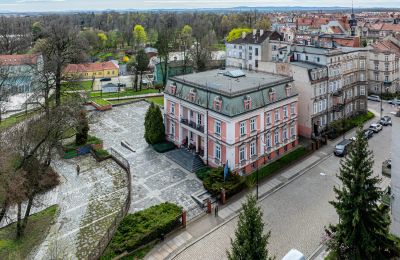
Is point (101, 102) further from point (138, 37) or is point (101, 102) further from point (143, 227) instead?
point (138, 37)

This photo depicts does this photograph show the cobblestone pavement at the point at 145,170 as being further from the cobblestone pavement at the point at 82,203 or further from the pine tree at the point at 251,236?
the pine tree at the point at 251,236

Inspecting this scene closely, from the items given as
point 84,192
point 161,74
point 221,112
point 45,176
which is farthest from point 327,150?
point 161,74

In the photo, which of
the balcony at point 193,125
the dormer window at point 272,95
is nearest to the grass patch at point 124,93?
Result: the balcony at point 193,125

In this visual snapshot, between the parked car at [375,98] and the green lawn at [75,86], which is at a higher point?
the green lawn at [75,86]

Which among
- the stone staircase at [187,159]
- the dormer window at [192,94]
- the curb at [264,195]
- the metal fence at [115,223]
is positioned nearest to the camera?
the metal fence at [115,223]

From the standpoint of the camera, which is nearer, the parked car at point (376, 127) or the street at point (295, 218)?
the street at point (295, 218)

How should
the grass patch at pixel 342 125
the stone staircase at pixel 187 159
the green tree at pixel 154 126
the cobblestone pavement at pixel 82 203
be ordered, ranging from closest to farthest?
the cobblestone pavement at pixel 82 203, the stone staircase at pixel 187 159, the green tree at pixel 154 126, the grass patch at pixel 342 125

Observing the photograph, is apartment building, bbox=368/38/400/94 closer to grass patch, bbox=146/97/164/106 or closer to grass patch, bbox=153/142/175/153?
grass patch, bbox=146/97/164/106

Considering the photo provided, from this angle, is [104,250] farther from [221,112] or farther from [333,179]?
[333,179]

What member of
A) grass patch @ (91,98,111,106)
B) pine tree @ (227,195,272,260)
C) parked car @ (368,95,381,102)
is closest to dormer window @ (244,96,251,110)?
pine tree @ (227,195,272,260)
